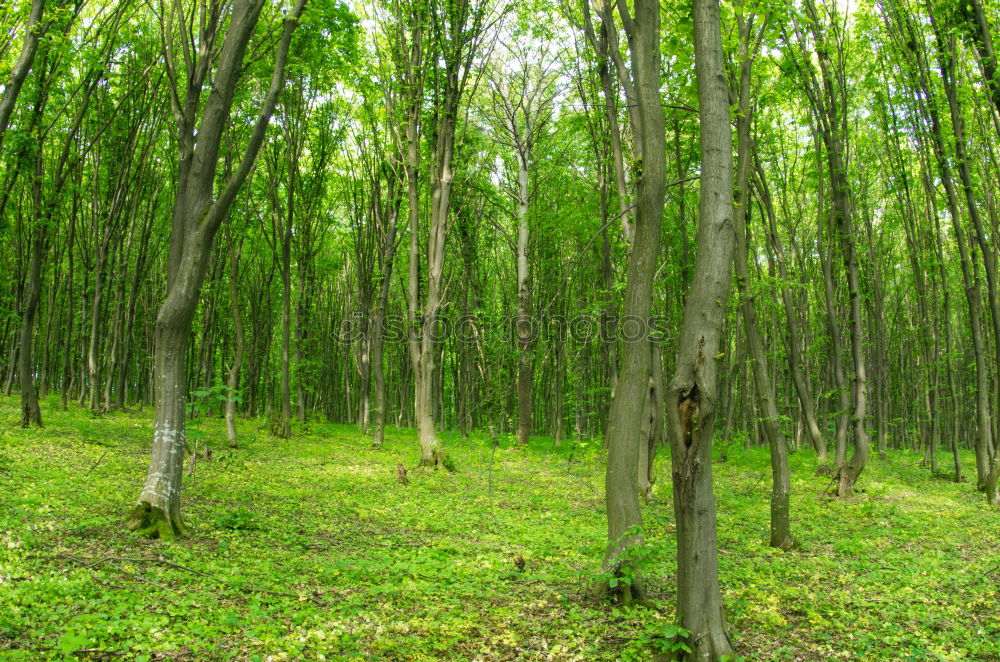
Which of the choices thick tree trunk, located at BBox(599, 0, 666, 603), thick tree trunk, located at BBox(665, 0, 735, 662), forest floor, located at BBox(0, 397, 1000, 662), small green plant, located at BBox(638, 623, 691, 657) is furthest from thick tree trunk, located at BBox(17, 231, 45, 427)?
thick tree trunk, located at BBox(665, 0, 735, 662)

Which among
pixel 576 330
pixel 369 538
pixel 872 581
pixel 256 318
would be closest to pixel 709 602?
pixel 872 581

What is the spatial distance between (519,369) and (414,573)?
14.2 meters

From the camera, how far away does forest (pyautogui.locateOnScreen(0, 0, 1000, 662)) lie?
4.52 meters

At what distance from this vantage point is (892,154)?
1639 cm

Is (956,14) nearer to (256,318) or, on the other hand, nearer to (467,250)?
(467,250)

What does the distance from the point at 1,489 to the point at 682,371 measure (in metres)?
7.75

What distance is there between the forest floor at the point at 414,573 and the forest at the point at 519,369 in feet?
0.14

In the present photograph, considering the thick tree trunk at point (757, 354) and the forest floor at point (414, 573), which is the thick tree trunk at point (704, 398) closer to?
the forest floor at point (414, 573)

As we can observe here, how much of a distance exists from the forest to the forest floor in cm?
4

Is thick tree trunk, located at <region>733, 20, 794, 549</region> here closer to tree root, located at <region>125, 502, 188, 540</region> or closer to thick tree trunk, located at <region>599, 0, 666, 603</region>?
thick tree trunk, located at <region>599, 0, 666, 603</region>

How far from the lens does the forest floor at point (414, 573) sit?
436cm

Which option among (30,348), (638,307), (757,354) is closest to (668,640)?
(638,307)

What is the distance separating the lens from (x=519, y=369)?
20156 millimetres

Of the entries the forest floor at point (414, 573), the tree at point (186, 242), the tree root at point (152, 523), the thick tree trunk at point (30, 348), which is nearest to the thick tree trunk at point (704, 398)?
the forest floor at point (414, 573)
